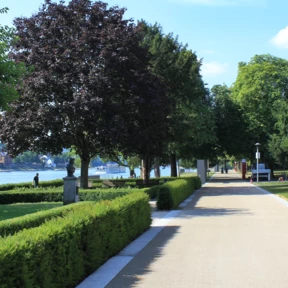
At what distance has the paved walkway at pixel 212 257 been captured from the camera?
607 cm

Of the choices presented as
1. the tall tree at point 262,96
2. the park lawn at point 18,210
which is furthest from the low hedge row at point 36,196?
the tall tree at point 262,96

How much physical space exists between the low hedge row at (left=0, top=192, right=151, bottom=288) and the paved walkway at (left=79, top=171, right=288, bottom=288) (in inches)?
18.8

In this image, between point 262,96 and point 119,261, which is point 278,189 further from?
point 262,96

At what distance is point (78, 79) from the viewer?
74.8ft

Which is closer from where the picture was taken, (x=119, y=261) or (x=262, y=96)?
(x=119, y=261)

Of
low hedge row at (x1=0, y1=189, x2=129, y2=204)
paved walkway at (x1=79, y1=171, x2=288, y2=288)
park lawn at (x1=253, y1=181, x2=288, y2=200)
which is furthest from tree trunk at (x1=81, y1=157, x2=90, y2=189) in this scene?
paved walkway at (x1=79, y1=171, x2=288, y2=288)

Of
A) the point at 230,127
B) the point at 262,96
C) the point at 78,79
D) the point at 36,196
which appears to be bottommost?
the point at 36,196

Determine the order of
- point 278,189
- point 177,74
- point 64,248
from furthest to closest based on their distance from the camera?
point 177,74 < point 278,189 < point 64,248

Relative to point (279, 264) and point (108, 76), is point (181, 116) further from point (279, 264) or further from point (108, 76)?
point (279, 264)

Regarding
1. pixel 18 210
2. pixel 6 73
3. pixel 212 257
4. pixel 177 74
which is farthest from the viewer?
pixel 177 74

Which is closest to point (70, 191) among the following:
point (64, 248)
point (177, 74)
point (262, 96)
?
point (64, 248)

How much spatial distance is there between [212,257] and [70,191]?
10695mm

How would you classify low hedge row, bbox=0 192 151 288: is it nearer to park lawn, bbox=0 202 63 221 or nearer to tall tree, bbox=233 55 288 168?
park lawn, bbox=0 202 63 221

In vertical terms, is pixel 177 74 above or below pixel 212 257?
above
